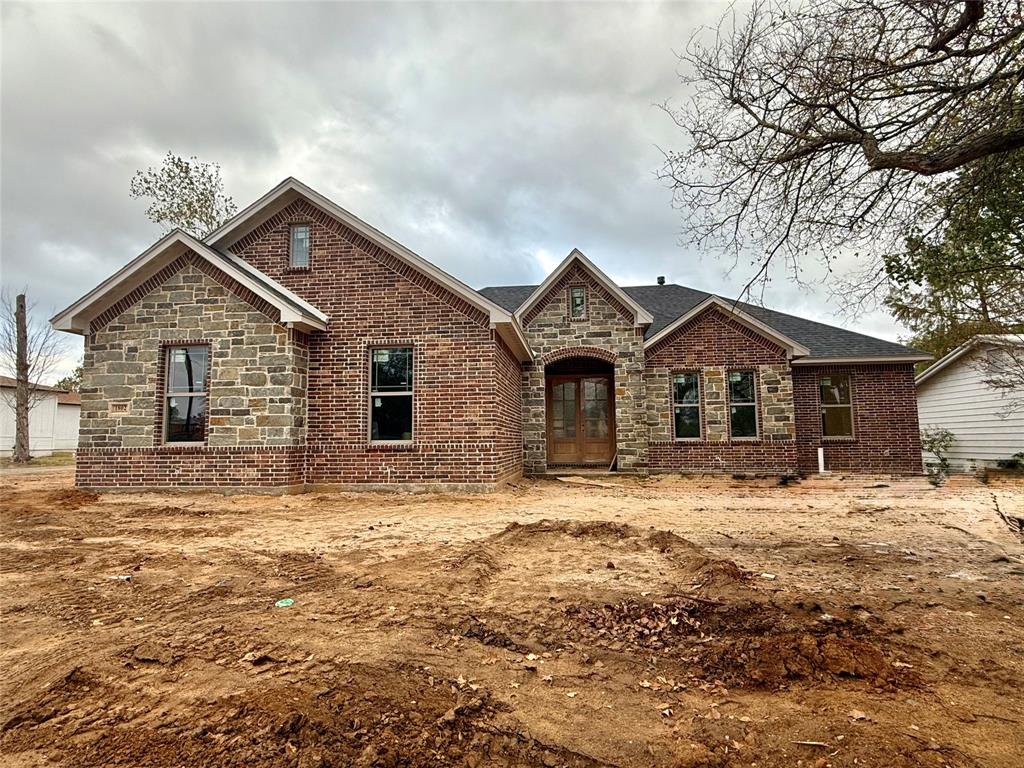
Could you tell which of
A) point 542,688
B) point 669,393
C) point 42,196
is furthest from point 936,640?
point 42,196

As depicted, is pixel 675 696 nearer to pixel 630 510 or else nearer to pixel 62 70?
pixel 630 510

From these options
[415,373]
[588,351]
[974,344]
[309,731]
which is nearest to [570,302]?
[588,351]

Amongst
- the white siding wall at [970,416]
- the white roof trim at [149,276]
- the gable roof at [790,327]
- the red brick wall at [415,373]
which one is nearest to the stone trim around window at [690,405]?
the gable roof at [790,327]

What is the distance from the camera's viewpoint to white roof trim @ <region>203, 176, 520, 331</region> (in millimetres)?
10414

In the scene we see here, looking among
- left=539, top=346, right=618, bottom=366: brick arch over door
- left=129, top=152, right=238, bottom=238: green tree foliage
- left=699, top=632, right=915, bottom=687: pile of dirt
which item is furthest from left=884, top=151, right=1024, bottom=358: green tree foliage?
left=129, top=152, right=238, bottom=238: green tree foliage

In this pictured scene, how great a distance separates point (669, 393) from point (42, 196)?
21.0m

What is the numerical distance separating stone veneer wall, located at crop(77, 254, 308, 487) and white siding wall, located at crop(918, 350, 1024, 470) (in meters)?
18.0

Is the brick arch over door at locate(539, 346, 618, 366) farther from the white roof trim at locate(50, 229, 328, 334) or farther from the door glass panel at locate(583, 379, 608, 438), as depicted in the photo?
the white roof trim at locate(50, 229, 328, 334)

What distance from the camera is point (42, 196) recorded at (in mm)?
17375

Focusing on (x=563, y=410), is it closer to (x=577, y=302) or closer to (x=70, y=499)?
(x=577, y=302)

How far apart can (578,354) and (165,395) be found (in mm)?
9782

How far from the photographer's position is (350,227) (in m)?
11.1

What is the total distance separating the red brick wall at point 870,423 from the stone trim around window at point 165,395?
48.1 feet

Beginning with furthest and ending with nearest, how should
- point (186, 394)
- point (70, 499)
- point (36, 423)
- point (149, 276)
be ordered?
point (36, 423) < point (149, 276) < point (186, 394) < point (70, 499)
